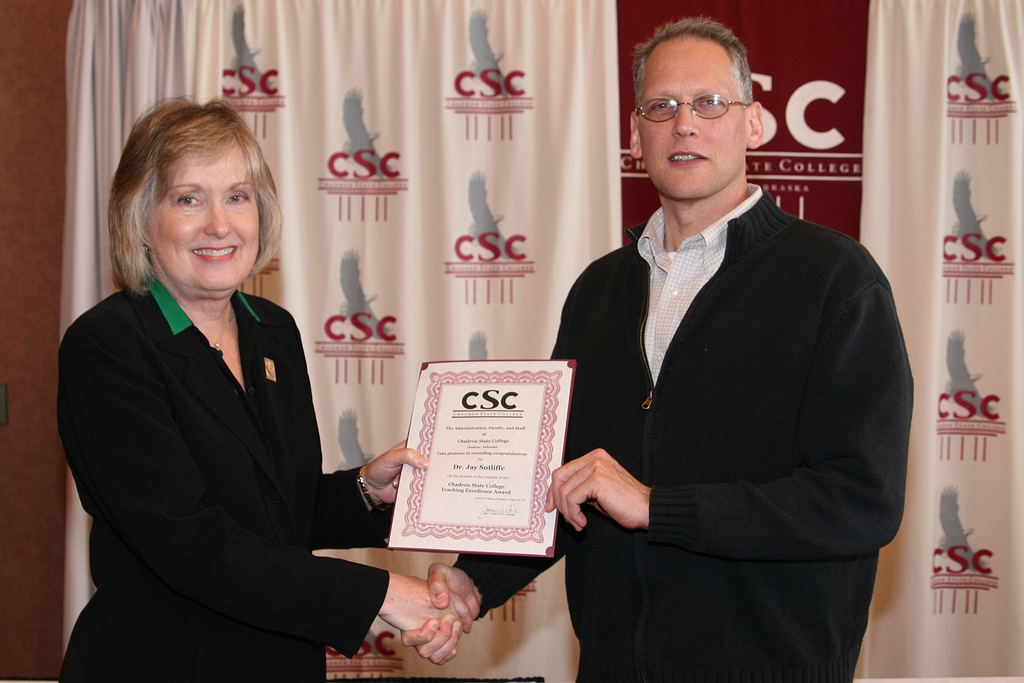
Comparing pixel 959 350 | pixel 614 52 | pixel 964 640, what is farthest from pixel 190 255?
pixel 964 640

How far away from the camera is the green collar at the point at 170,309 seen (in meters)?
1.83

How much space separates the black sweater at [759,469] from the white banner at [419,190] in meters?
2.15

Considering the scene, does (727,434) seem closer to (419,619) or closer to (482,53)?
(419,619)

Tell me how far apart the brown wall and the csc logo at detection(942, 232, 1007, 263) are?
14.7ft

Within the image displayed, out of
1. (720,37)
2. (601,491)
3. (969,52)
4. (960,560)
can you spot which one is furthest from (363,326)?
(969,52)

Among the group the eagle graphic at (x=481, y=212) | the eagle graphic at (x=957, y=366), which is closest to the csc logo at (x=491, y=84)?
the eagle graphic at (x=481, y=212)

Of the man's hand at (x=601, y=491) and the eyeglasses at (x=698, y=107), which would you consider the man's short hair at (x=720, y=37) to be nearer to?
the eyeglasses at (x=698, y=107)

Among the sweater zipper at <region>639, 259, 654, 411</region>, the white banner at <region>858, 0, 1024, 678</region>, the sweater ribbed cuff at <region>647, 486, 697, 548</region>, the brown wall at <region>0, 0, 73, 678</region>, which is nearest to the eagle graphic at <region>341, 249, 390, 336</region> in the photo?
the brown wall at <region>0, 0, 73, 678</region>

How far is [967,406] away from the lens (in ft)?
12.7

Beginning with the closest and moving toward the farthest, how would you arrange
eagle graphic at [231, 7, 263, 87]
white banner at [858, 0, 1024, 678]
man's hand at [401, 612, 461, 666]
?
man's hand at [401, 612, 461, 666] → white banner at [858, 0, 1024, 678] → eagle graphic at [231, 7, 263, 87]

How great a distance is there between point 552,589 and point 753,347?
2585mm

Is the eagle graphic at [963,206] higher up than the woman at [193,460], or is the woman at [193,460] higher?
the eagle graphic at [963,206]

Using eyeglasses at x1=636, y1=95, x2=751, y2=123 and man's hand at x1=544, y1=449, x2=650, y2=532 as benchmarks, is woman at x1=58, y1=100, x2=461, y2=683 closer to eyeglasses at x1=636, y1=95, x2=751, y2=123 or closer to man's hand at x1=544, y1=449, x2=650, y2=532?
man's hand at x1=544, y1=449, x2=650, y2=532

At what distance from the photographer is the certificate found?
1.74 meters
